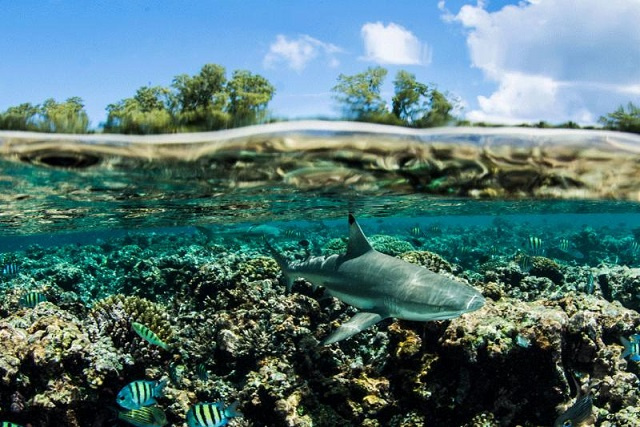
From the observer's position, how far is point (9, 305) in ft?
41.0

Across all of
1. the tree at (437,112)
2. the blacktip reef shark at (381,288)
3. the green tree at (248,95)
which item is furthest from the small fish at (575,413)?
the green tree at (248,95)

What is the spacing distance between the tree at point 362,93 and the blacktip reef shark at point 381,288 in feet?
6.41

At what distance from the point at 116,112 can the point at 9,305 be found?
856 cm

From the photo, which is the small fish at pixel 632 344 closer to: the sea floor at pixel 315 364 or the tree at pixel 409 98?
the sea floor at pixel 315 364

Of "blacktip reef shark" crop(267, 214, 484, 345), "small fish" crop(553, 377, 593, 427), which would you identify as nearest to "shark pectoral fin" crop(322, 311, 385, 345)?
"blacktip reef shark" crop(267, 214, 484, 345)

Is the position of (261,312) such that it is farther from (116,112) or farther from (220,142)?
(116,112)

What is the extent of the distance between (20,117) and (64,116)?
0.75 m

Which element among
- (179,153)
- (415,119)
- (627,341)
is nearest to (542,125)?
(415,119)

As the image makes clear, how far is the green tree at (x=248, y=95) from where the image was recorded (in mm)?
7152

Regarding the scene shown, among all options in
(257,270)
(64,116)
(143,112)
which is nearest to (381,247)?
(257,270)

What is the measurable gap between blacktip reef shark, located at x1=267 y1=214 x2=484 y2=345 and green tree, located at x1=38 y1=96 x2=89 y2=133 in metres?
4.92

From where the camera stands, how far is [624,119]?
779cm

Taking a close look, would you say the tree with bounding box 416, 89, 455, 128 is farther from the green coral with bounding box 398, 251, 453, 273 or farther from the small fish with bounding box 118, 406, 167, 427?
the small fish with bounding box 118, 406, 167, 427

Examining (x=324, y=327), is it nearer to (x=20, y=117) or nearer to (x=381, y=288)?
(x=381, y=288)
